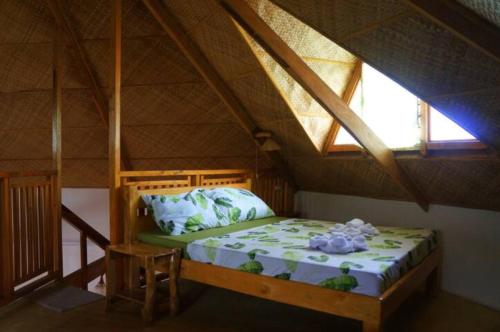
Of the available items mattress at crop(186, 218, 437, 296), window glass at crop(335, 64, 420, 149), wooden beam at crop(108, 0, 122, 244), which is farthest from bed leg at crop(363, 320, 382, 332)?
wooden beam at crop(108, 0, 122, 244)

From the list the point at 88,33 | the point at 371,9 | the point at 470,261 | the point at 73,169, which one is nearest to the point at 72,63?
the point at 88,33

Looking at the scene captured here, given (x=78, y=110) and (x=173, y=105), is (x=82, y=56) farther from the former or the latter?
(x=173, y=105)

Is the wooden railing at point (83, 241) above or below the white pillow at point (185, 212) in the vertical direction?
below

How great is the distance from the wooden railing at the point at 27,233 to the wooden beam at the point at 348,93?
2.56 metres

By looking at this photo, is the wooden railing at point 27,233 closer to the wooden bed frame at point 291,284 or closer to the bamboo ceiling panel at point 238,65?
the wooden bed frame at point 291,284

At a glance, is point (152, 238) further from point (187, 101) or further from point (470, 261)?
point (470, 261)

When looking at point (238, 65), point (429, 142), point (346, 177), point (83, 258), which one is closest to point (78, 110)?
point (83, 258)

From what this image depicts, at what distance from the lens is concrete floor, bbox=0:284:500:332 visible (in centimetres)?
276

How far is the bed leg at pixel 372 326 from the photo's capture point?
2104 millimetres

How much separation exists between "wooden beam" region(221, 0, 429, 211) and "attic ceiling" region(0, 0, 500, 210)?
129mm

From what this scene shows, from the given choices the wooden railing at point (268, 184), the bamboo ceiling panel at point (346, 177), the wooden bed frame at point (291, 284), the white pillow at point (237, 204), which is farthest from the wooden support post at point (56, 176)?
the bamboo ceiling panel at point (346, 177)

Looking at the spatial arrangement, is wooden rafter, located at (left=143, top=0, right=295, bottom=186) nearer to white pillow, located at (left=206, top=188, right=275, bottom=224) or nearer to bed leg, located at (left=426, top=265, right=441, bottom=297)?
white pillow, located at (left=206, top=188, right=275, bottom=224)

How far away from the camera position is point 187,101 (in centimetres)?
452

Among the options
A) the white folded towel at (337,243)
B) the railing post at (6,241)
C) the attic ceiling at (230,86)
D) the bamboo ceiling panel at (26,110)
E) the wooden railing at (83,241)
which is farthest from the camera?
the bamboo ceiling panel at (26,110)
